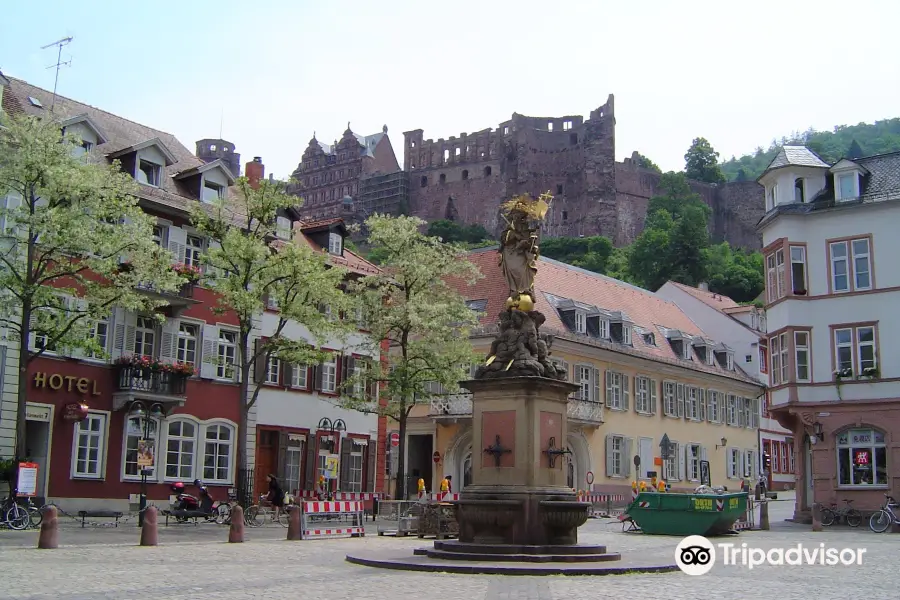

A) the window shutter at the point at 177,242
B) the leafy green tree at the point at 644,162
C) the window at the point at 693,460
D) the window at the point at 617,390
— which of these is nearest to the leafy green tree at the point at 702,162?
the leafy green tree at the point at 644,162

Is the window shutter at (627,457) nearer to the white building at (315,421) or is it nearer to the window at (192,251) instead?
the white building at (315,421)

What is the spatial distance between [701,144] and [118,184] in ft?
434

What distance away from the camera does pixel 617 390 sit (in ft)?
159

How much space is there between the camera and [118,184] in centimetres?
2717

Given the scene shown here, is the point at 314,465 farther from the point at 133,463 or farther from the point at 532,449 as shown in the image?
the point at 532,449

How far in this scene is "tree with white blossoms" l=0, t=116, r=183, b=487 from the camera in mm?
25656

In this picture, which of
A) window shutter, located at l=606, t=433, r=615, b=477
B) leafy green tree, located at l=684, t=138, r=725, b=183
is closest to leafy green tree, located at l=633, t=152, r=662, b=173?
leafy green tree, located at l=684, t=138, r=725, b=183

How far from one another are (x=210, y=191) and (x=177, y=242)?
308 cm

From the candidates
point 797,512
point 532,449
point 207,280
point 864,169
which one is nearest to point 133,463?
point 207,280

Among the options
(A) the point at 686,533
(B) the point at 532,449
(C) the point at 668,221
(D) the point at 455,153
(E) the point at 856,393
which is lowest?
(A) the point at 686,533

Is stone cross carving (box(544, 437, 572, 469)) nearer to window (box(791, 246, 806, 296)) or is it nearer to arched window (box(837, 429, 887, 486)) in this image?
arched window (box(837, 429, 887, 486))

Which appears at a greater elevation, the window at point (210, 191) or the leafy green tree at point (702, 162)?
the leafy green tree at point (702, 162)

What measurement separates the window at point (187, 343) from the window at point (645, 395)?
22688mm

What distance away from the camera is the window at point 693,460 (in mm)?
52972
